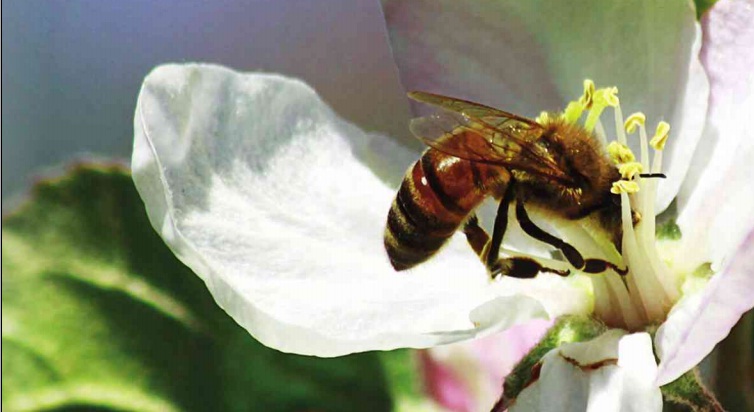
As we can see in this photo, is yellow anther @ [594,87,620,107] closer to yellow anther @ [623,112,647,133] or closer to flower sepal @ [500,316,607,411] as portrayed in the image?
yellow anther @ [623,112,647,133]

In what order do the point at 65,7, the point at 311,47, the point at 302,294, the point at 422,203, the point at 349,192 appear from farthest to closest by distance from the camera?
the point at 311,47 → the point at 65,7 → the point at 349,192 → the point at 302,294 → the point at 422,203

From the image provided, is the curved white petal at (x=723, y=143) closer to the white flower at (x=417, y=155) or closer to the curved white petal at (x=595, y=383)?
the white flower at (x=417, y=155)

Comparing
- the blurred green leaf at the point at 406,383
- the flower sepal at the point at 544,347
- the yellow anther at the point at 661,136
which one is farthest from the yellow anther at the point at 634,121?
the blurred green leaf at the point at 406,383

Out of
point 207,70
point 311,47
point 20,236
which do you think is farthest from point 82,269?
point 311,47

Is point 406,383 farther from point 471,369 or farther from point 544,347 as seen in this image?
point 544,347

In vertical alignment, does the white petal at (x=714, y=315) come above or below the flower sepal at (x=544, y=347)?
above

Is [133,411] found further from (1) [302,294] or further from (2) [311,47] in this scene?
(2) [311,47]
